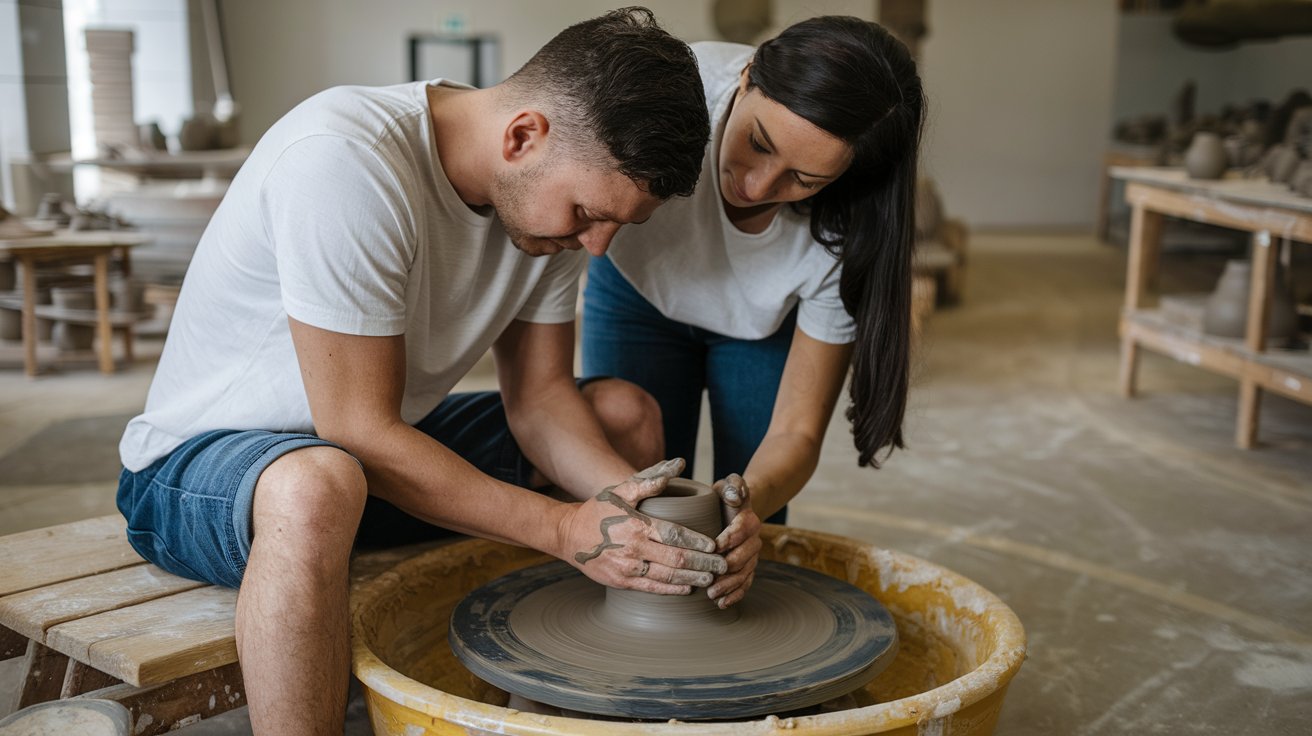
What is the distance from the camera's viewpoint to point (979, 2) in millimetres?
13359

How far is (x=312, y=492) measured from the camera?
4.96 feet

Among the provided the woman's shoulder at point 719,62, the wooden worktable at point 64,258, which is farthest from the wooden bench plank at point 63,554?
the wooden worktable at point 64,258

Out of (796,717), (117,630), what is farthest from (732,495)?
(117,630)

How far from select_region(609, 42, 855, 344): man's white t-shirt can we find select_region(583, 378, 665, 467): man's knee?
20 cm

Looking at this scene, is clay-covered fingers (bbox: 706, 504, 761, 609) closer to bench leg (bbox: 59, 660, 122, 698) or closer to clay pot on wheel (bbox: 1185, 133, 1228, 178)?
bench leg (bbox: 59, 660, 122, 698)

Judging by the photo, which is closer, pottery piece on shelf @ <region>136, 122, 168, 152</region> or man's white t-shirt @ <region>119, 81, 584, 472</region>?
man's white t-shirt @ <region>119, 81, 584, 472</region>

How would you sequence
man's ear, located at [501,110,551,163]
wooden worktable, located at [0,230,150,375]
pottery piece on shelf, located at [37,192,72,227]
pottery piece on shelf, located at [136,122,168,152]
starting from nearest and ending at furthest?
man's ear, located at [501,110,551,163] < wooden worktable, located at [0,230,150,375] < pottery piece on shelf, located at [37,192,72,227] < pottery piece on shelf, located at [136,122,168,152]

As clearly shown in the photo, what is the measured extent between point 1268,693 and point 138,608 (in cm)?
216

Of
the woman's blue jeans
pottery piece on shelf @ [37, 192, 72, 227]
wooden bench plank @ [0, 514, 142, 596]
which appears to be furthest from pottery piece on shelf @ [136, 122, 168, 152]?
wooden bench plank @ [0, 514, 142, 596]

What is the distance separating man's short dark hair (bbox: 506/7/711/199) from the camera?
159cm

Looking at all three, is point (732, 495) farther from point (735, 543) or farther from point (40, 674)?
point (40, 674)

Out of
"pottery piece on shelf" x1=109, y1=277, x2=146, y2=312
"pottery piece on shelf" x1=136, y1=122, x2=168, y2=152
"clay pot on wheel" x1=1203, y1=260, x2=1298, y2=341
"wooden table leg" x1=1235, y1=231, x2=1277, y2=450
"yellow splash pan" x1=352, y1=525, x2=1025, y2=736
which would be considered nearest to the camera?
"yellow splash pan" x1=352, y1=525, x2=1025, y2=736

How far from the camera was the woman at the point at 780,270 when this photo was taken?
5.99 ft

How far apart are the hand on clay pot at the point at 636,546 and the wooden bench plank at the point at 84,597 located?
591 mm
